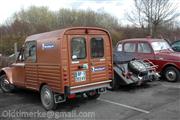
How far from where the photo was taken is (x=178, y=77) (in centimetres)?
1077

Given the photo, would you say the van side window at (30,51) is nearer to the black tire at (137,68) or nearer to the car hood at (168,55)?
the black tire at (137,68)

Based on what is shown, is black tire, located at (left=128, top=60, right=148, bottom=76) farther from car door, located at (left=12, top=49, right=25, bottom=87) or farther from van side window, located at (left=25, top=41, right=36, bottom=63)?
car door, located at (left=12, top=49, right=25, bottom=87)

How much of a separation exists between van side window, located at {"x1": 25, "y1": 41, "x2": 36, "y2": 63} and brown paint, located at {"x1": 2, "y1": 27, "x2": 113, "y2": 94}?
11 cm

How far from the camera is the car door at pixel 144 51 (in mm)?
11413

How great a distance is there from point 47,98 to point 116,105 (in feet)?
6.34

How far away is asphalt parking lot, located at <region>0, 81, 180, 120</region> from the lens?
259 inches

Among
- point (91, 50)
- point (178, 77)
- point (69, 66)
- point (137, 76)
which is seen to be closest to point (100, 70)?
point (91, 50)

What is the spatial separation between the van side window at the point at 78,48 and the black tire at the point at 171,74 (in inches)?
205

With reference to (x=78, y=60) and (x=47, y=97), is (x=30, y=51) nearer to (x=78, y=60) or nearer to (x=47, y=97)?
(x=47, y=97)

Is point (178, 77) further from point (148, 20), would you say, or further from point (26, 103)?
point (148, 20)

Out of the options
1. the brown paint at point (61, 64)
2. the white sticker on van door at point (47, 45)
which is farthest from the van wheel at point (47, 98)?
the white sticker on van door at point (47, 45)

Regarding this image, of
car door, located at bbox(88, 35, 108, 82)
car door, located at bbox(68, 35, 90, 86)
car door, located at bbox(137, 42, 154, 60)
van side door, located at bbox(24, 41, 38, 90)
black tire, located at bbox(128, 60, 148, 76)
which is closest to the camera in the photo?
car door, located at bbox(68, 35, 90, 86)

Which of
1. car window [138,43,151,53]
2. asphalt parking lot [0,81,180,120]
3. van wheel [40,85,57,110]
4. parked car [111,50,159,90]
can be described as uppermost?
car window [138,43,151,53]

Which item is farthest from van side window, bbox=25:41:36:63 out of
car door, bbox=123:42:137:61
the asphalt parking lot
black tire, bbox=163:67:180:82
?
black tire, bbox=163:67:180:82
